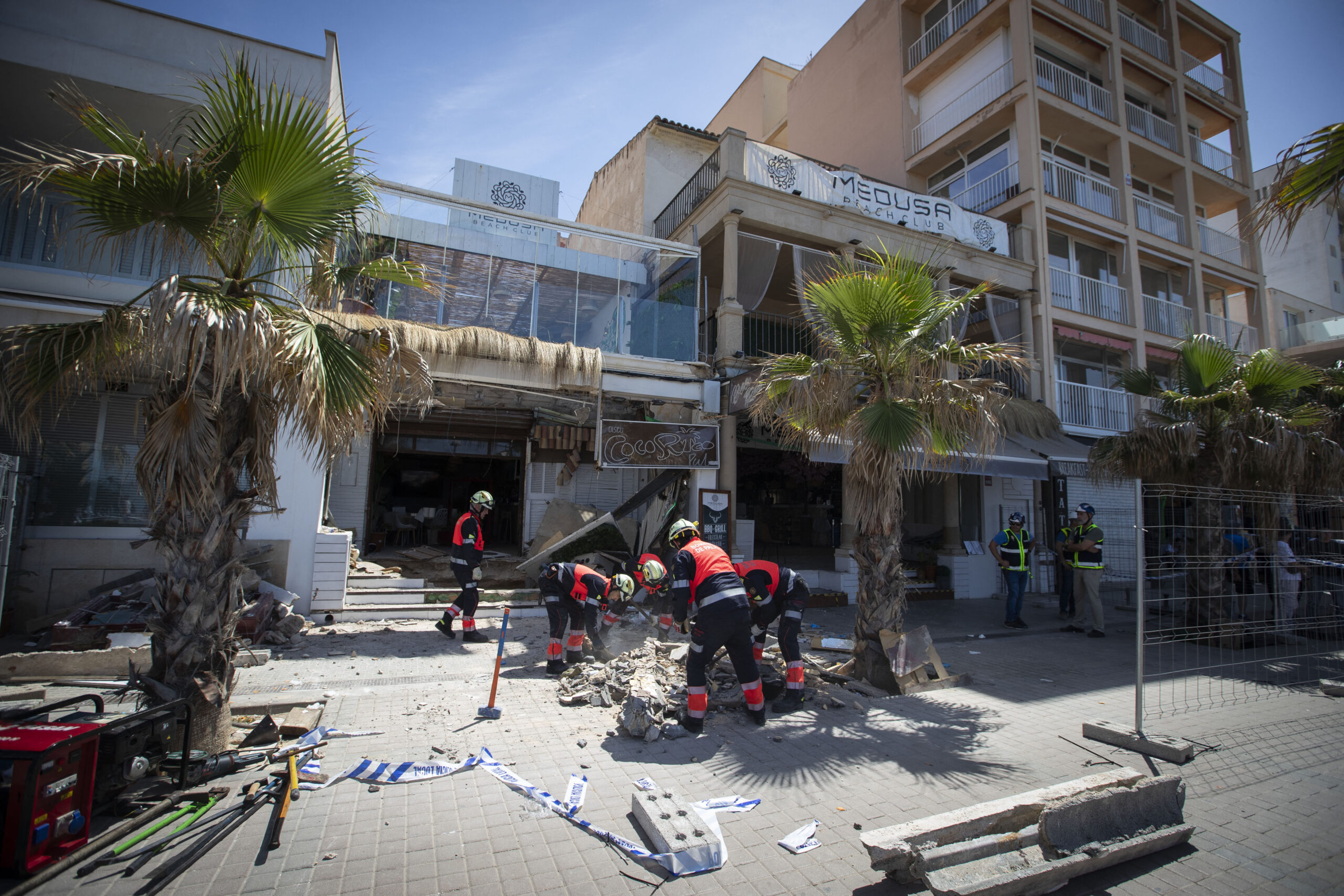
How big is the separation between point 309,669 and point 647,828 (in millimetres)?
4873

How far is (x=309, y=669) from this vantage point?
6.48 metres

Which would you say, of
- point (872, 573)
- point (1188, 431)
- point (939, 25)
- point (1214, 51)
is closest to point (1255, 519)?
point (1188, 431)

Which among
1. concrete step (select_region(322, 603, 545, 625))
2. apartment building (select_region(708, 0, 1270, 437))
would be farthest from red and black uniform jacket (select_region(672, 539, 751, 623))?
apartment building (select_region(708, 0, 1270, 437))

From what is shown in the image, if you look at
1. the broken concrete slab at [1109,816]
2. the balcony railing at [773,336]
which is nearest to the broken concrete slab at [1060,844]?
the broken concrete slab at [1109,816]

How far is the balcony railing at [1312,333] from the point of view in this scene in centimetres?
2161

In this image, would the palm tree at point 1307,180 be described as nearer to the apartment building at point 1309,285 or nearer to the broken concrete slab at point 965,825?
the broken concrete slab at point 965,825

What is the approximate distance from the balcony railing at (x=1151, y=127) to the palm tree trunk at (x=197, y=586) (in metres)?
22.3

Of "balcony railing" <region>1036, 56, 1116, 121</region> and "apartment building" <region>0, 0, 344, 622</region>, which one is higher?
"balcony railing" <region>1036, 56, 1116, 121</region>

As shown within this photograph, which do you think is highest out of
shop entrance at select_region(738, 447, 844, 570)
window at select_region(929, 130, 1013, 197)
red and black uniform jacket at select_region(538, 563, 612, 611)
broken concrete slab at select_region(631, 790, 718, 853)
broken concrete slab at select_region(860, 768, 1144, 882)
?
window at select_region(929, 130, 1013, 197)

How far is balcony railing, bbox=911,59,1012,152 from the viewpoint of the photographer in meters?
15.5

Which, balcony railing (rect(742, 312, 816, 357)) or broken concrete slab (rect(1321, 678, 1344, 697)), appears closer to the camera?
broken concrete slab (rect(1321, 678, 1344, 697))

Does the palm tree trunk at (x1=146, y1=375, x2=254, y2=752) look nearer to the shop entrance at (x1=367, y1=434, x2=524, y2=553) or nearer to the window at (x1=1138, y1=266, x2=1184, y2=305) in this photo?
the shop entrance at (x1=367, y1=434, x2=524, y2=553)

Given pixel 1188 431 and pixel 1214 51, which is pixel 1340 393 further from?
pixel 1214 51

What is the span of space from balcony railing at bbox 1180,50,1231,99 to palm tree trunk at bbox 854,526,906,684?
71.2ft
